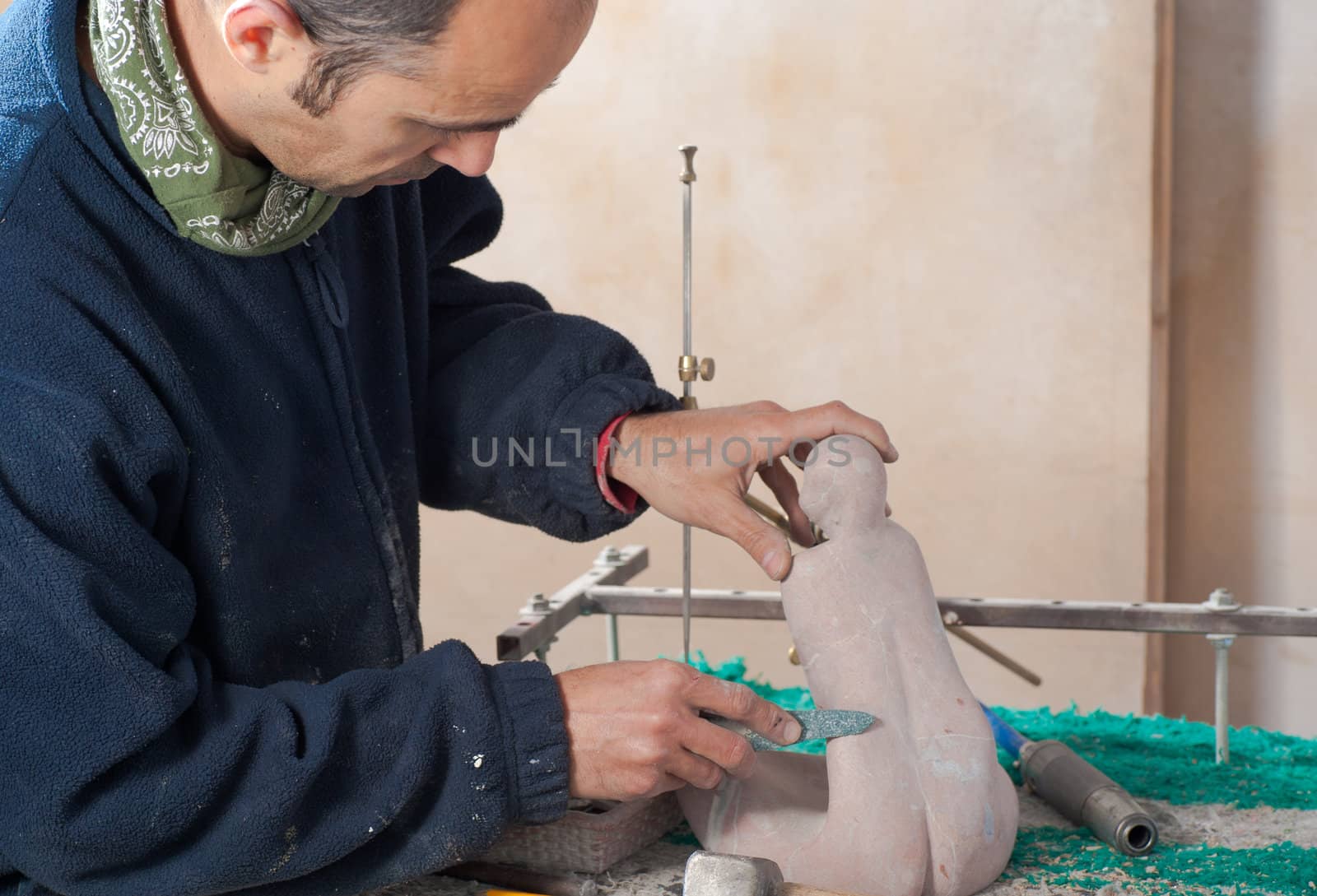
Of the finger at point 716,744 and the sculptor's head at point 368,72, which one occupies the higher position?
the sculptor's head at point 368,72

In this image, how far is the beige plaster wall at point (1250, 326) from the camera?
270 cm

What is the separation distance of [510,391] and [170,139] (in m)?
0.53

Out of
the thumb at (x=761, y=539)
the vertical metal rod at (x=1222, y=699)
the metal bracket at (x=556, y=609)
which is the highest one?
the thumb at (x=761, y=539)

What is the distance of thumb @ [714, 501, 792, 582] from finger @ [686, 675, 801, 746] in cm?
17

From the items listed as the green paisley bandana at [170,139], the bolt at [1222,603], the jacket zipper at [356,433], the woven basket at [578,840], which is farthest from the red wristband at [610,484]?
the bolt at [1222,603]

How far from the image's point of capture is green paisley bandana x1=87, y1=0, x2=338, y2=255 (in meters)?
0.97

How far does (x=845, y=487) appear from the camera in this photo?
4.21 ft

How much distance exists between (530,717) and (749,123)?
2209mm

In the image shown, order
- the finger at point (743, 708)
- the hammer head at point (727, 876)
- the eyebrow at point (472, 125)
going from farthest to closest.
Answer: the finger at point (743, 708), the eyebrow at point (472, 125), the hammer head at point (727, 876)

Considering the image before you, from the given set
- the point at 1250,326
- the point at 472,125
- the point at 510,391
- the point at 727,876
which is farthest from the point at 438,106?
the point at 1250,326

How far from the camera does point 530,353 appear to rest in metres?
1.44

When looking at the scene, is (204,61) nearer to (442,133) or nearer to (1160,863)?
(442,133)

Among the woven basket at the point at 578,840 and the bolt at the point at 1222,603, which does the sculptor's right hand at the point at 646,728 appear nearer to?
the woven basket at the point at 578,840

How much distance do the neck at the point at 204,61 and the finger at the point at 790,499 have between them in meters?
0.68
